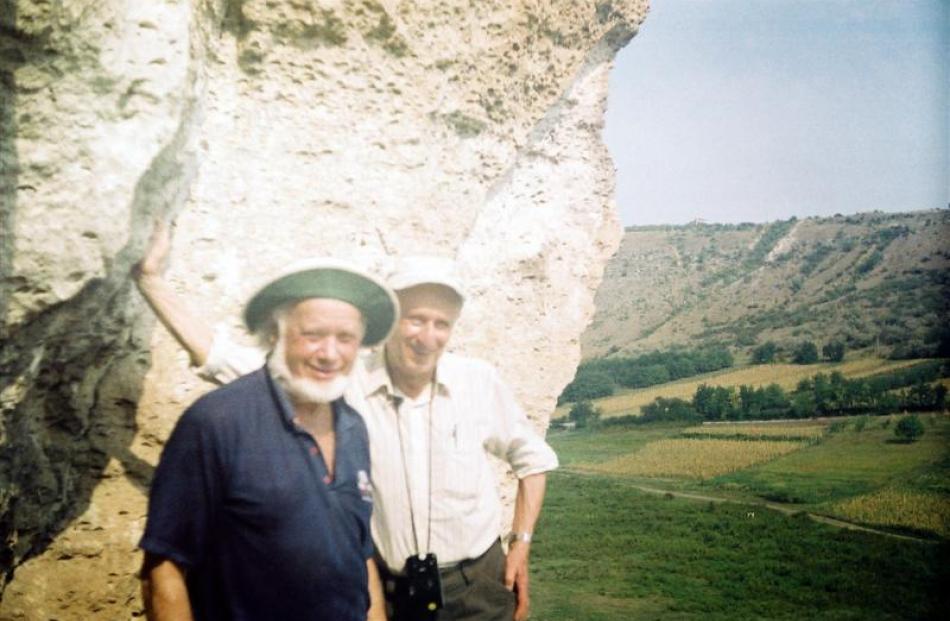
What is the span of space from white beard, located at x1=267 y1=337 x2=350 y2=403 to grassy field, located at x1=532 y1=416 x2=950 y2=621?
25.0 m

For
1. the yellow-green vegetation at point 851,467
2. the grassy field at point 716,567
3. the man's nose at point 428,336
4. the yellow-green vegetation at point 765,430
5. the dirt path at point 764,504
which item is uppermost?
the man's nose at point 428,336

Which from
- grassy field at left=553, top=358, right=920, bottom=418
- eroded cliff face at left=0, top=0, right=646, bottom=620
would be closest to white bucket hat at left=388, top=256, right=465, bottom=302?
eroded cliff face at left=0, top=0, right=646, bottom=620

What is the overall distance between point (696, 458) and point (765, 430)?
8.40 metres

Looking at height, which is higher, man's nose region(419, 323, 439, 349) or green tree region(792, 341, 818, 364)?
green tree region(792, 341, 818, 364)

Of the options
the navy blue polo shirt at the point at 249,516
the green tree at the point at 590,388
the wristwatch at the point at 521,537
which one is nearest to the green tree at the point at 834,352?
the green tree at the point at 590,388

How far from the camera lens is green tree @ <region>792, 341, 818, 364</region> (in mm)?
71812

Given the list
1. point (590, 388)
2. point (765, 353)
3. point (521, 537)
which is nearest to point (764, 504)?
point (590, 388)

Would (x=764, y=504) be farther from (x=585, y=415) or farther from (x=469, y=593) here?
(x=469, y=593)

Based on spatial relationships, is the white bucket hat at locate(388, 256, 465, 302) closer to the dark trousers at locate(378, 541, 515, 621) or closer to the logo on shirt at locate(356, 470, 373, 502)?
the logo on shirt at locate(356, 470, 373, 502)

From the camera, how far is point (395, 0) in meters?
3.35

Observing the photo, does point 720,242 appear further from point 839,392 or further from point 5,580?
point 5,580

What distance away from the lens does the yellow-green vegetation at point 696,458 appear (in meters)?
54.7

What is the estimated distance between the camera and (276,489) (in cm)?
185

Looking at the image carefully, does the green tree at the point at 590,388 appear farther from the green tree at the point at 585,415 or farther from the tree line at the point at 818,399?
the tree line at the point at 818,399
